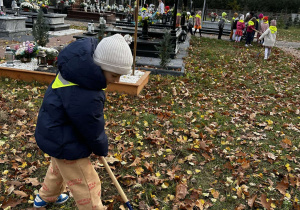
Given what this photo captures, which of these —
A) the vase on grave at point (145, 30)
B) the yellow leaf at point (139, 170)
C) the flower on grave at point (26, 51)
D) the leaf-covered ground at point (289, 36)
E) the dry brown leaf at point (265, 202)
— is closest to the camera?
the dry brown leaf at point (265, 202)

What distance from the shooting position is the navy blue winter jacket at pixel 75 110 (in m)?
1.83

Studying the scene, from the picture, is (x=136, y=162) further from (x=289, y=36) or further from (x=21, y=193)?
(x=289, y=36)

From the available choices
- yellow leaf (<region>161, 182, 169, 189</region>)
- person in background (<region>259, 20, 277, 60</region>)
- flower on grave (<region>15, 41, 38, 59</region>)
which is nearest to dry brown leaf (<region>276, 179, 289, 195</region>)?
yellow leaf (<region>161, 182, 169, 189</region>)

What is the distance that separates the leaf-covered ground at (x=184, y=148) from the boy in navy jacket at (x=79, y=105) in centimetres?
90

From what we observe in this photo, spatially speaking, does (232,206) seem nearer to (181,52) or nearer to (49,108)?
(49,108)

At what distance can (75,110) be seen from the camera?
183 cm

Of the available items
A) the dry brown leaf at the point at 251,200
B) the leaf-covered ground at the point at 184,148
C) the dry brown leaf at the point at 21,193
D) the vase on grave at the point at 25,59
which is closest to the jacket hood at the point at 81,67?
the leaf-covered ground at the point at 184,148

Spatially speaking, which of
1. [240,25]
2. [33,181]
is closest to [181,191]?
[33,181]

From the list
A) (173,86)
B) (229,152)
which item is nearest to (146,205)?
(229,152)

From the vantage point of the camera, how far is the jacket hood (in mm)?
1824

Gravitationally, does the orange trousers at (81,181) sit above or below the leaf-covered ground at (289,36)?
below

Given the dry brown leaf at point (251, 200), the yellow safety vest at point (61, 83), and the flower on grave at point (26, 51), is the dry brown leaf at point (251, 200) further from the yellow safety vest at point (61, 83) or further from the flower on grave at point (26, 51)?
the flower on grave at point (26, 51)

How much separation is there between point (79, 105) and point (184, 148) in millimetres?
2495

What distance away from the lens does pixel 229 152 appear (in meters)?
3.98
